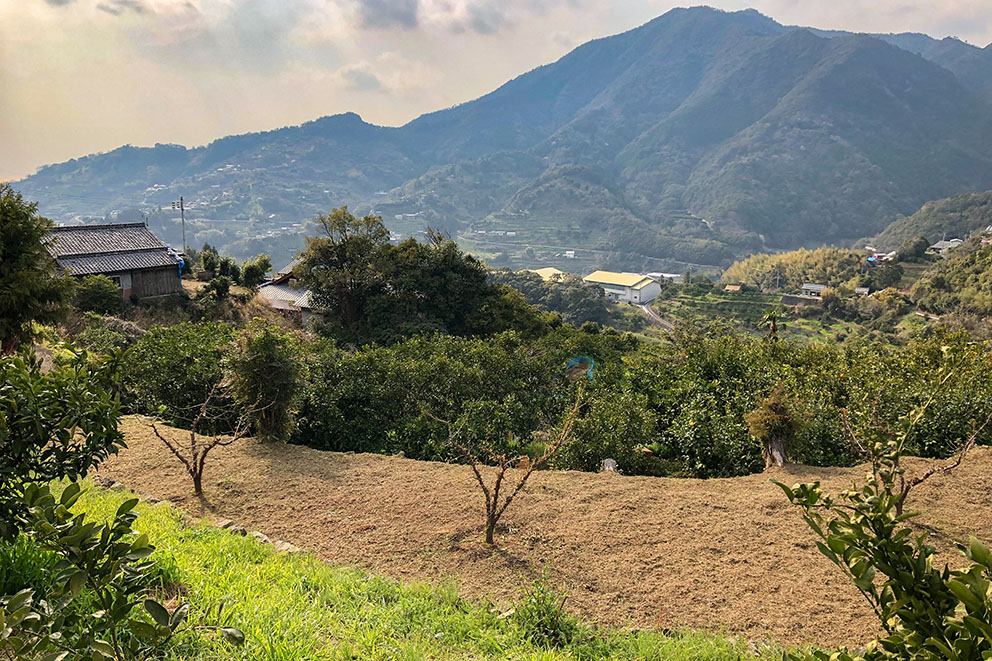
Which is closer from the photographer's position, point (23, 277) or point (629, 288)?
point (23, 277)

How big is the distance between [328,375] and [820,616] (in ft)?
27.6

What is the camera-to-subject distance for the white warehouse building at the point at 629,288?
8753 centimetres

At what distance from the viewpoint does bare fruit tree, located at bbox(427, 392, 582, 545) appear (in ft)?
16.9

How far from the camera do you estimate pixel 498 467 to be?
25.9ft

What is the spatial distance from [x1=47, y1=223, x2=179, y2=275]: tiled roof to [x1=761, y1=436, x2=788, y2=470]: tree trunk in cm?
2309

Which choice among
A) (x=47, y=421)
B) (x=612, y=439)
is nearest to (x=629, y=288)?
(x=612, y=439)

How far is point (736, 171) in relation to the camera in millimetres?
179125

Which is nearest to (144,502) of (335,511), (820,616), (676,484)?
(335,511)

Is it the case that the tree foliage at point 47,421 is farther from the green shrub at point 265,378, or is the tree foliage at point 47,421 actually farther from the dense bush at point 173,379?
the dense bush at point 173,379

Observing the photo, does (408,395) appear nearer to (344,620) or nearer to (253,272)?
(344,620)

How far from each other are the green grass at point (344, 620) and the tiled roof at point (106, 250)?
20.6 meters

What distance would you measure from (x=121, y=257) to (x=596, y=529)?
23177mm

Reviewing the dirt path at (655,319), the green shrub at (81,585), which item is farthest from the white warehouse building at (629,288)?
the green shrub at (81,585)

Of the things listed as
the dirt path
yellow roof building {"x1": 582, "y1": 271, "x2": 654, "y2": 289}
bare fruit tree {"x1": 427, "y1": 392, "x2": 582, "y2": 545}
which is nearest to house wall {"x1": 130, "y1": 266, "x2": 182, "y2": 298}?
bare fruit tree {"x1": 427, "y1": 392, "x2": 582, "y2": 545}
